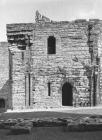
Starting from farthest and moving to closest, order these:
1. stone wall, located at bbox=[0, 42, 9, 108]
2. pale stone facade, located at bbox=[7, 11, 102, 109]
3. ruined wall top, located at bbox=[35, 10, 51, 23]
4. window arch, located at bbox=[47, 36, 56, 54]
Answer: stone wall, located at bbox=[0, 42, 9, 108] → ruined wall top, located at bbox=[35, 10, 51, 23] → window arch, located at bbox=[47, 36, 56, 54] → pale stone facade, located at bbox=[7, 11, 102, 109]

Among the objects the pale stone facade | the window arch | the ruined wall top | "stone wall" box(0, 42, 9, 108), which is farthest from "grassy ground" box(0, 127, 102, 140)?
"stone wall" box(0, 42, 9, 108)

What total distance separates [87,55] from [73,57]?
2.81 ft

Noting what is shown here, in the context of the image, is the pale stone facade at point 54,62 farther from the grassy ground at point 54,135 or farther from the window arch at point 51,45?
the grassy ground at point 54,135

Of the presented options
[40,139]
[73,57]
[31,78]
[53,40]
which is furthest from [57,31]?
[40,139]

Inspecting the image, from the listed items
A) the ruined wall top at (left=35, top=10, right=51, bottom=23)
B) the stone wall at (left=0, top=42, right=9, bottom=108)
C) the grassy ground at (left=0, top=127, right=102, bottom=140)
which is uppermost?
the ruined wall top at (left=35, top=10, right=51, bottom=23)

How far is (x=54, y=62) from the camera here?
65.9 ft

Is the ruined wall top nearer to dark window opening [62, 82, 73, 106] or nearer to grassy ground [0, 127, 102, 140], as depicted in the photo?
dark window opening [62, 82, 73, 106]

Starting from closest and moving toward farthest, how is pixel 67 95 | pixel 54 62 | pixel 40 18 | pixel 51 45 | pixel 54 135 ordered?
pixel 54 135
pixel 54 62
pixel 51 45
pixel 67 95
pixel 40 18

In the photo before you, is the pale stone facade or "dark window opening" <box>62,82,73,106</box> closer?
the pale stone facade

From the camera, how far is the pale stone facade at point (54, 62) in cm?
1994

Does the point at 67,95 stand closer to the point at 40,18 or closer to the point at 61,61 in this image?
the point at 61,61

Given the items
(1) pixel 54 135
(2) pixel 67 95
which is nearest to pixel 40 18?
(2) pixel 67 95

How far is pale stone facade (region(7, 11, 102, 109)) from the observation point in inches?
785

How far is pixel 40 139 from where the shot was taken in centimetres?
836
